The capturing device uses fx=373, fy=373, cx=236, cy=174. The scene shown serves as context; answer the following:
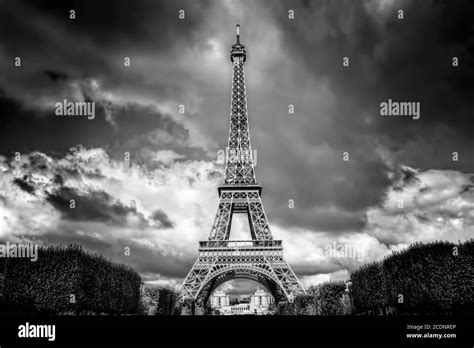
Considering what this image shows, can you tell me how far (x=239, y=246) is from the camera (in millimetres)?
45406

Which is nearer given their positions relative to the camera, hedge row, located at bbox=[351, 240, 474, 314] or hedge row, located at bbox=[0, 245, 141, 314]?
hedge row, located at bbox=[351, 240, 474, 314]

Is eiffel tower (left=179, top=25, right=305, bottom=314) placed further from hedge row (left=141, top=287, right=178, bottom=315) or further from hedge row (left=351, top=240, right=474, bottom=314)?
hedge row (left=351, top=240, right=474, bottom=314)

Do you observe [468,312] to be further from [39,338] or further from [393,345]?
[39,338]

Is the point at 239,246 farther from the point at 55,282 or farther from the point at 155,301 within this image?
the point at 55,282

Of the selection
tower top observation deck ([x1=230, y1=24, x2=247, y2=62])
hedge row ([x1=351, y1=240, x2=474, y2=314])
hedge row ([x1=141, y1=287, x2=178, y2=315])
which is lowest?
hedge row ([x1=141, y1=287, x2=178, y2=315])

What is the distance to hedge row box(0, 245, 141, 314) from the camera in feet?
77.6

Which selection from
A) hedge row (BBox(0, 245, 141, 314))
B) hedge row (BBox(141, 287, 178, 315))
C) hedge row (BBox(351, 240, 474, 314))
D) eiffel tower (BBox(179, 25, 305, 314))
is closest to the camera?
hedge row (BBox(351, 240, 474, 314))

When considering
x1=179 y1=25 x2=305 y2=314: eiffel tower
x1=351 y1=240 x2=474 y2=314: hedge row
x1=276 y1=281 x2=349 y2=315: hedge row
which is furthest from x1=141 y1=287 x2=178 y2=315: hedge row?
x1=351 y1=240 x2=474 y2=314: hedge row

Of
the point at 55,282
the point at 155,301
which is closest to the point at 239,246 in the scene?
the point at 155,301

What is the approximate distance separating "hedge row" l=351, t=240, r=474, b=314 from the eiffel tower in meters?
14.8

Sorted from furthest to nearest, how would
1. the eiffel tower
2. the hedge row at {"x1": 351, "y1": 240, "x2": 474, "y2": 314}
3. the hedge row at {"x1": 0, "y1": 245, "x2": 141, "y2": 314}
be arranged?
the eiffel tower, the hedge row at {"x1": 0, "y1": 245, "x2": 141, "y2": 314}, the hedge row at {"x1": 351, "y1": 240, "x2": 474, "y2": 314}

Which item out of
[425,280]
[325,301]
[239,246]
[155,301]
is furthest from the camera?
[239,246]

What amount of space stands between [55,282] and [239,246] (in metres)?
24.5

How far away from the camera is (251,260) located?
44.8m
